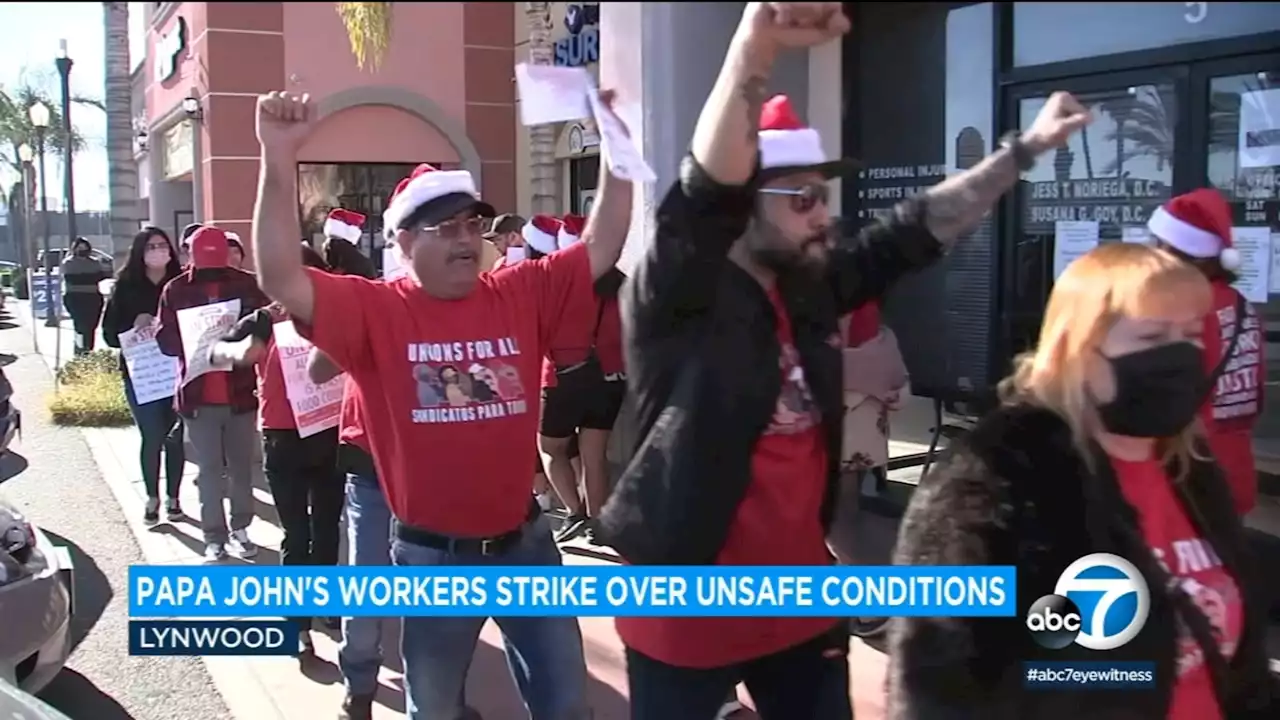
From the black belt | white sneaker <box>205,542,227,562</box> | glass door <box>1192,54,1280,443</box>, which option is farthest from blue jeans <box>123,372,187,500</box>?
glass door <box>1192,54,1280,443</box>

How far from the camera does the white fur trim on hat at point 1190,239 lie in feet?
8.97

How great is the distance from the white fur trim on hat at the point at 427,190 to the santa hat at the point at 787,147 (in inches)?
21.2

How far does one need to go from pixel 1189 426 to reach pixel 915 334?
2.91 metres

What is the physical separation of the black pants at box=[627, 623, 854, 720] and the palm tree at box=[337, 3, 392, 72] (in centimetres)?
98

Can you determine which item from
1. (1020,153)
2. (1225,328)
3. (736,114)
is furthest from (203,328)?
(1225,328)

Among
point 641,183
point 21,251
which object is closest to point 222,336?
point 21,251

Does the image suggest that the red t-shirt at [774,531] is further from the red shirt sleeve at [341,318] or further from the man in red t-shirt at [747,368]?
the red shirt sleeve at [341,318]

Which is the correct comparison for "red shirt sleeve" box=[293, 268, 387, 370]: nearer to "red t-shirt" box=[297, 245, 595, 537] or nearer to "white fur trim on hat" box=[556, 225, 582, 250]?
"red t-shirt" box=[297, 245, 595, 537]

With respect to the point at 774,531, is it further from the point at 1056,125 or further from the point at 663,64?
the point at 1056,125

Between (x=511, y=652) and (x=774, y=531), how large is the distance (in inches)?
30.5

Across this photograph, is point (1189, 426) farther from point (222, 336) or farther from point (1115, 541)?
point (222, 336)

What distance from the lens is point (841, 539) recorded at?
255cm

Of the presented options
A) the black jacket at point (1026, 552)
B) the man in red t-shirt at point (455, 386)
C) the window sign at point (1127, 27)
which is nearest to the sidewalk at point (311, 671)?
the man in red t-shirt at point (455, 386)

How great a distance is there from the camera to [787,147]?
5.54ft
